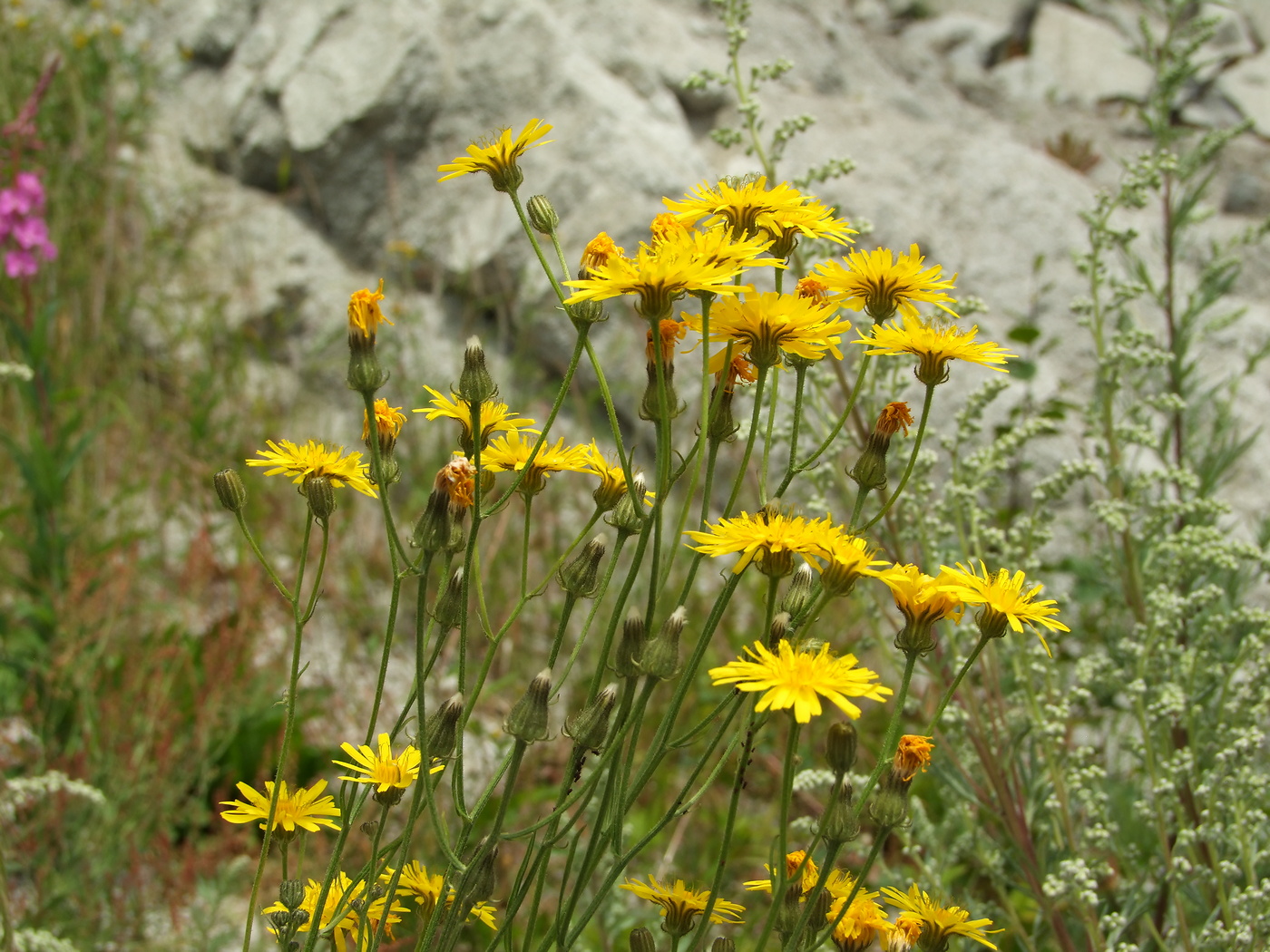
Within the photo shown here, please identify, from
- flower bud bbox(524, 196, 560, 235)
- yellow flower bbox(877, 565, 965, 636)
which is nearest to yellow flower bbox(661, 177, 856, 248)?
flower bud bbox(524, 196, 560, 235)

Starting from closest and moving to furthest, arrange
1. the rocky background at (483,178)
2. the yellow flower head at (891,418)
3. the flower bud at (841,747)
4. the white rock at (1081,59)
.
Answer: the flower bud at (841,747) < the yellow flower head at (891,418) < the rocky background at (483,178) < the white rock at (1081,59)

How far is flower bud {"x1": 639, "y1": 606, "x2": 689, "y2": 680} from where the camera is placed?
0.97 metres

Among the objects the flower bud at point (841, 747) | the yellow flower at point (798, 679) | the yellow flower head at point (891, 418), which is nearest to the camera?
the yellow flower at point (798, 679)

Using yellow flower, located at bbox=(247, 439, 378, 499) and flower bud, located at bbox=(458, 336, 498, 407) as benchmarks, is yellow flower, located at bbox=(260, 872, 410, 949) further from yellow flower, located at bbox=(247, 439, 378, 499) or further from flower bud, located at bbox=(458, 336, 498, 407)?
flower bud, located at bbox=(458, 336, 498, 407)

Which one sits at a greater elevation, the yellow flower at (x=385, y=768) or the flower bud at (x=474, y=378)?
the flower bud at (x=474, y=378)

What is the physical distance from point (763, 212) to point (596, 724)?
1.90 ft

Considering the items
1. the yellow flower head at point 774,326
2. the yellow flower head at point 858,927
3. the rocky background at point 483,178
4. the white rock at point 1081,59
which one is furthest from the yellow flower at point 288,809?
the white rock at point 1081,59

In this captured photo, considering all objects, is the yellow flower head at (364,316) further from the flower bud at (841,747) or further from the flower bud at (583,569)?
the flower bud at (841,747)

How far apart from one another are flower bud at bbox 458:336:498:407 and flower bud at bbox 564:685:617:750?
0.33 meters

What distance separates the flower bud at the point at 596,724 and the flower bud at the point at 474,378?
0.33 m

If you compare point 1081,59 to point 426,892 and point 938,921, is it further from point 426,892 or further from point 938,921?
point 426,892

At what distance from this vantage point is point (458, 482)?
3.60ft

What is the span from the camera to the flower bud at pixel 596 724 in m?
1.01

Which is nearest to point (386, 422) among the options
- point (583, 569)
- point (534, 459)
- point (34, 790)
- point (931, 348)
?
point (534, 459)
